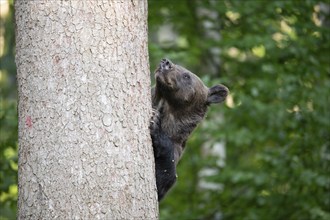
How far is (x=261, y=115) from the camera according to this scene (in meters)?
9.82

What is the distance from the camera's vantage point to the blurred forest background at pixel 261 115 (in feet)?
28.8

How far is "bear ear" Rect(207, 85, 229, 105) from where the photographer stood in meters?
6.66

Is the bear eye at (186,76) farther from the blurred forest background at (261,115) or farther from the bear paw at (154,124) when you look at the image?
the blurred forest background at (261,115)

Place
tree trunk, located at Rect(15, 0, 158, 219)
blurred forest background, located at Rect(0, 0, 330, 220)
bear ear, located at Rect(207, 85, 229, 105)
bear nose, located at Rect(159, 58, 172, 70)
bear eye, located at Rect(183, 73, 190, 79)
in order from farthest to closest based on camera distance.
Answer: blurred forest background, located at Rect(0, 0, 330, 220) → bear ear, located at Rect(207, 85, 229, 105) → bear eye, located at Rect(183, 73, 190, 79) → bear nose, located at Rect(159, 58, 172, 70) → tree trunk, located at Rect(15, 0, 158, 219)

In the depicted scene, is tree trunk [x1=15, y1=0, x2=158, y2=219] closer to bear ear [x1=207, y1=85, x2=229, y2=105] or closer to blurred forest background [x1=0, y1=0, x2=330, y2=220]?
bear ear [x1=207, y1=85, x2=229, y2=105]

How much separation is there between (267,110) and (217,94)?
3103mm

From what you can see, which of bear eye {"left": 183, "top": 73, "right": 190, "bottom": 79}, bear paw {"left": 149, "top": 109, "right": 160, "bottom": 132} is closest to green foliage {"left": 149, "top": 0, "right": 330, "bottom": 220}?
bear eye {"left": 183, "top": 73, "right": 190, "bottom": 79}

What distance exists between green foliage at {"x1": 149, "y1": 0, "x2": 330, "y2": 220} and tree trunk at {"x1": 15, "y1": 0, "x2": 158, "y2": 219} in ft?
13.3

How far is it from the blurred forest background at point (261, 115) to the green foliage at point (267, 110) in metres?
0.01

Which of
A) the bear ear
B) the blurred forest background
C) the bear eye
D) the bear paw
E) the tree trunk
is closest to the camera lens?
the tree trunk

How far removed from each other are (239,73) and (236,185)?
1960mm

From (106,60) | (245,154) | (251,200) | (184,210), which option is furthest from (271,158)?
(106,60)

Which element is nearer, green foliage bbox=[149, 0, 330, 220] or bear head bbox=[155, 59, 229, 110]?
bear head bbox=[155, 59, 229, 110]

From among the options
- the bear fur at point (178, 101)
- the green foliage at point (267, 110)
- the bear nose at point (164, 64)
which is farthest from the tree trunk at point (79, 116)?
the green foliage at point (267, 110)
